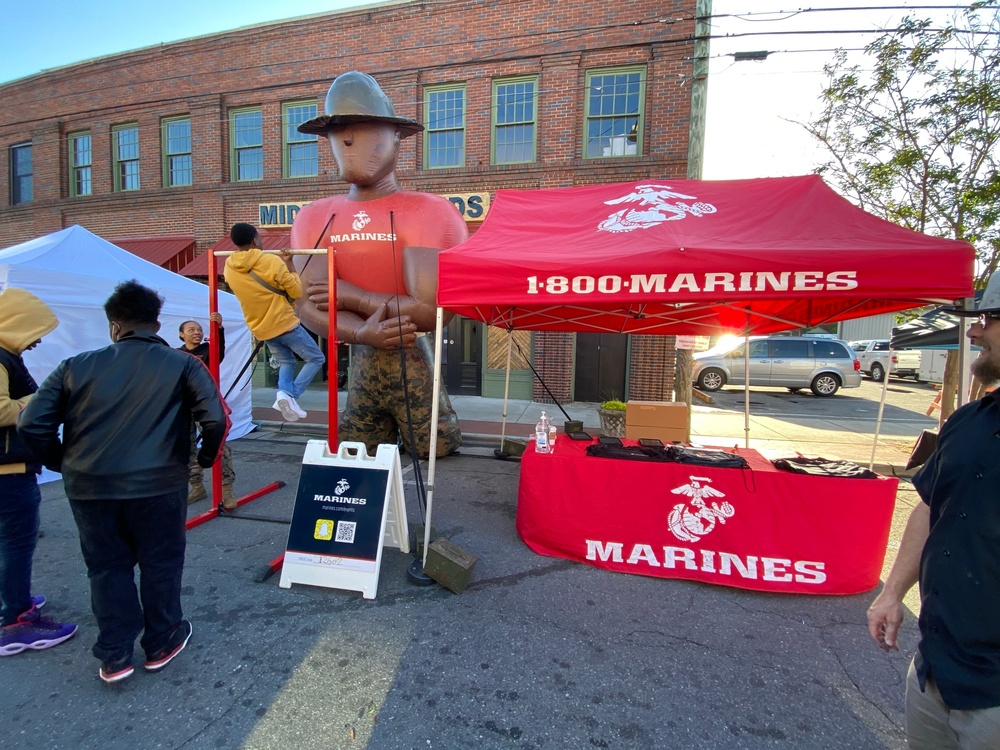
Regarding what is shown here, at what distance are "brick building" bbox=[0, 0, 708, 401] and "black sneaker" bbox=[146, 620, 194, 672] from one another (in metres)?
8.35

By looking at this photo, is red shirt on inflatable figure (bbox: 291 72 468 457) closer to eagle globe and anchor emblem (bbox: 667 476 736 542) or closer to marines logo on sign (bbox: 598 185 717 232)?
marines logo on sign (bbox: 598 185 717 232)

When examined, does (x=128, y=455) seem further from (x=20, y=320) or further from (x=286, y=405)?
(x=286, y=405)

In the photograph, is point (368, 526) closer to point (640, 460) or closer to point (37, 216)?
point (640, 460)

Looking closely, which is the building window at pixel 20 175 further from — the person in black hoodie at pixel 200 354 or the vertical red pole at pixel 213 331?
the vertical red pole at pixel 213 331

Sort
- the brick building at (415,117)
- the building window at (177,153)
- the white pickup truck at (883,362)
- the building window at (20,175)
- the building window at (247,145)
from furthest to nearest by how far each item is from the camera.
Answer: the white pickup truck at (883,362)
the building window at (20,175)
the building window at (177,153)
the building window at (247,145)
the brick building at (415,117)

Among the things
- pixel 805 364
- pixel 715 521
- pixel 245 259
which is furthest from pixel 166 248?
pixel 805 364

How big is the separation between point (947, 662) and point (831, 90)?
26.6ft

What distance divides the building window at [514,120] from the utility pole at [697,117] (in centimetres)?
318

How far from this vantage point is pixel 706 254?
2916 millimetres

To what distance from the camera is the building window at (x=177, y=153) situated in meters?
11.9

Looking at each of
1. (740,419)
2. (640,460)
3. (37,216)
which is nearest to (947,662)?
(640,460)

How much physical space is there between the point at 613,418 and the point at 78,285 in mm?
7216

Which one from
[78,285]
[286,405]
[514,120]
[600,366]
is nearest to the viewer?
[286,405]

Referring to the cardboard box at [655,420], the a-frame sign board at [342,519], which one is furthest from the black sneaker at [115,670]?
the cardboard box at [655,420]
